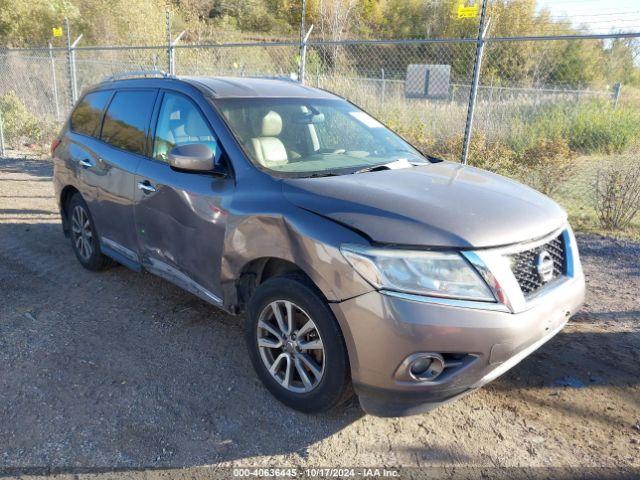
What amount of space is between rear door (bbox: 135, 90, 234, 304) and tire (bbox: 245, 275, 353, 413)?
0.48 m

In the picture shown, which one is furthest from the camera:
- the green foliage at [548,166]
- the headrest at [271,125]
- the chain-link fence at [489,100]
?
the chain-link fence at [489,100]

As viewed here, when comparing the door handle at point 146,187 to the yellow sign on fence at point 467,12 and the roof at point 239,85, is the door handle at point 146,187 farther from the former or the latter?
the yellow sign on fence at point 467,12

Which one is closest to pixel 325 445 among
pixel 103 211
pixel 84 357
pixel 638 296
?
pixel 84 357

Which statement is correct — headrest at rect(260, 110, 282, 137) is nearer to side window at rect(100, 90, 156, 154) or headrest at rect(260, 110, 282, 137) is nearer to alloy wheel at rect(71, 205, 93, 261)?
side window at rect(100, 90, 156, 154)

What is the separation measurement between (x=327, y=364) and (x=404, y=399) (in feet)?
1.38

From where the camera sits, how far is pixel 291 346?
290 centimetres

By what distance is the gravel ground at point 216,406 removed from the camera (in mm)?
2648

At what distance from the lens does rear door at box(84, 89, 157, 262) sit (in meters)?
4.08

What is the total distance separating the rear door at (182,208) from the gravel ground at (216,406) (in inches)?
19.9

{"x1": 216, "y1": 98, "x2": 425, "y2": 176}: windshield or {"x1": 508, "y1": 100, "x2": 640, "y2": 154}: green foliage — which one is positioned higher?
{"x1": 216, "y1": 98, "x2": 425, "y2": 176}: windshield

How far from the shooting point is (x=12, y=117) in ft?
44.2

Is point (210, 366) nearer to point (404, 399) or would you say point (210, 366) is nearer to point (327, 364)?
point (327, 364)

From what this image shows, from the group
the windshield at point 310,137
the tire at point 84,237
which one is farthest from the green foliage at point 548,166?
the tire at point 84,237

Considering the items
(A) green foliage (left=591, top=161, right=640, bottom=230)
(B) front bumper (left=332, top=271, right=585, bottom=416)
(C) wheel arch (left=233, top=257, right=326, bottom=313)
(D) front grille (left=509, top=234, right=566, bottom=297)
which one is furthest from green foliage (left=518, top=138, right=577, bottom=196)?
(C) wheel arch (left=233, top=257, right=326, bottom=313)
